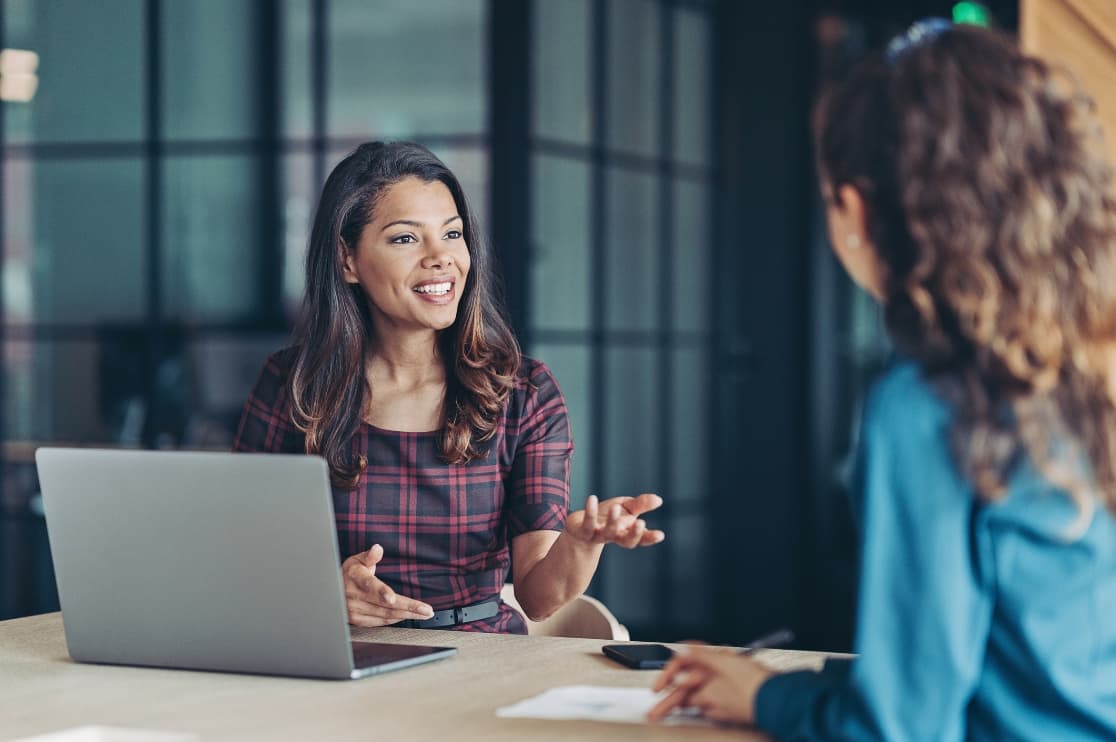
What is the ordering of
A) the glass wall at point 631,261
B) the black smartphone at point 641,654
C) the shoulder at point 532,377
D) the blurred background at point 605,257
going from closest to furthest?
1. the black smartphone at point 641,654
2. the shoulder at point 532,377
3. the glass wall at point 631,261
4. the blurred background at point 605,257

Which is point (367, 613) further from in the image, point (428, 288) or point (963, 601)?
point (963, 601)

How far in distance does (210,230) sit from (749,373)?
86.9 inches

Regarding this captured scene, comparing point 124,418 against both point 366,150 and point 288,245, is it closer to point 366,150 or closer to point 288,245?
point 288,245

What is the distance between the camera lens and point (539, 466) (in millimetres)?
2156

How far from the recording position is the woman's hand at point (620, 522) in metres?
1.64

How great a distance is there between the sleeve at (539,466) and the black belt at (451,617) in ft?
0.52

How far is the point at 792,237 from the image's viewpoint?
4.98m

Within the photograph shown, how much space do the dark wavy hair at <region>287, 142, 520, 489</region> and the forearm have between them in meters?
0.21

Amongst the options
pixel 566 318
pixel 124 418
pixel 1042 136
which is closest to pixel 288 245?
pixel 124 418

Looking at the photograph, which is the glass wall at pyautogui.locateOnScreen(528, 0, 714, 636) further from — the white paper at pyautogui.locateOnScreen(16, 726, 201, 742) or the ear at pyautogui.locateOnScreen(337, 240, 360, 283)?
the white paper at pyautogui.locateOnScreen(16, 726, 201, 742)

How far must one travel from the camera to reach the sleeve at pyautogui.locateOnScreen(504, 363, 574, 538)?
2.14 meters

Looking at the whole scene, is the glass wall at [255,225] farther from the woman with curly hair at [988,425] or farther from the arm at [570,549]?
the woman with curly hair at [988,425]

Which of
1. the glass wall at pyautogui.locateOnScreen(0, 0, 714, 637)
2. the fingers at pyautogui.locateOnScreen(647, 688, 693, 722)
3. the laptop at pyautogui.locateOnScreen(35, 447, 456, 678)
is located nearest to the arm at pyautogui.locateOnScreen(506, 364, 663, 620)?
the laptop at pyautogui.locateOnScreen(35, 447, 456, 678)

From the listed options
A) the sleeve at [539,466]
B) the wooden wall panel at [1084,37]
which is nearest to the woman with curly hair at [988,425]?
the sleeve at [539,466]
